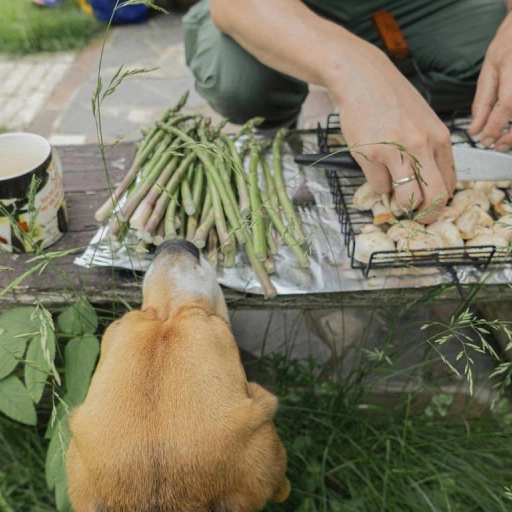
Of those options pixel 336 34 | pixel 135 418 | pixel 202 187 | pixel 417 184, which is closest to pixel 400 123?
pixel 417 184

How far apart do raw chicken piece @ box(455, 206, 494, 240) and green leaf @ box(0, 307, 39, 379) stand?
160 cm

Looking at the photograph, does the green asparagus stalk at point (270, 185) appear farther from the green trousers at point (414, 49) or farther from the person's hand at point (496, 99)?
the person's hand at point (496, 99)

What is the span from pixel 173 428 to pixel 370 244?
103 centimetres

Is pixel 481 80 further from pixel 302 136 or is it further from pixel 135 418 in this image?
pixel 135 418

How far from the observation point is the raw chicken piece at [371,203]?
211 centimetres

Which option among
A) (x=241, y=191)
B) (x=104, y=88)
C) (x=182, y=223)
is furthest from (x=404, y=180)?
(x=104, y=88)

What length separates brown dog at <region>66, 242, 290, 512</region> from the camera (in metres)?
1.31

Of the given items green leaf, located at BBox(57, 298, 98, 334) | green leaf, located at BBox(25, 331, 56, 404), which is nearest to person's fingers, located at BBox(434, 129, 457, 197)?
green leaf, located at BBox(57, 298, 98, 334)

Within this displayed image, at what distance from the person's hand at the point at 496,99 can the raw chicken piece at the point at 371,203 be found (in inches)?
23.6

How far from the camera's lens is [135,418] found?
1.32 meters

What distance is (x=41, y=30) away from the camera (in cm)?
630

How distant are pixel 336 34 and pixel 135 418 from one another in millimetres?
1662

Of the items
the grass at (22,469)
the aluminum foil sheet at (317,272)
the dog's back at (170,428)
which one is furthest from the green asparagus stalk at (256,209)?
the grass at (22,469)

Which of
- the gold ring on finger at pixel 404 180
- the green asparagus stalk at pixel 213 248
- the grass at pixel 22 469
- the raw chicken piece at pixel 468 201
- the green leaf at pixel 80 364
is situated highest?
the gold ring on finger at pixel 404 180
